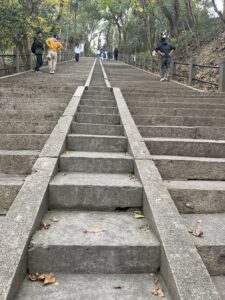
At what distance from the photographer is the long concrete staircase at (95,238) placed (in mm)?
3061

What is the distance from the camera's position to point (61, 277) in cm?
321

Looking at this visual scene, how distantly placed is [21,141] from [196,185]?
109 inches

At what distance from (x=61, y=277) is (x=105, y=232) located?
0.62m

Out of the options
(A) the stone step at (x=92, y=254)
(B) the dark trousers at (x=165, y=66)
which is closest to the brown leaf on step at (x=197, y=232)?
(A) the stone step at (x=92, y=254)

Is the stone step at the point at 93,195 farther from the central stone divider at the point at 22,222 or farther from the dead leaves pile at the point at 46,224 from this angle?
the dead leaves pile at the point at 46,224

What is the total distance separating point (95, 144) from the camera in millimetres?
5703

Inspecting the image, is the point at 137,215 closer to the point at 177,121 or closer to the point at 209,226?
the point at 209,226

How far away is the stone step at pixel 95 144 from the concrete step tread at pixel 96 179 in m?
0.92

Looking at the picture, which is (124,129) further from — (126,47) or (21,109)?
(126,47)

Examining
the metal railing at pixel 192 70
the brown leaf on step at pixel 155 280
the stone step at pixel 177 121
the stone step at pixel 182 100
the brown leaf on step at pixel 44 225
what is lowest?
the brown leaf on step at pixel 155 280

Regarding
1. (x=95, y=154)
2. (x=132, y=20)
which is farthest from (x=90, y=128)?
(x=132, y=20)

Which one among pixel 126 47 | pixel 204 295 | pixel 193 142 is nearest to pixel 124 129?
pixel 193 142

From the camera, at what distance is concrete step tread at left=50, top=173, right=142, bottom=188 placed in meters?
4.29

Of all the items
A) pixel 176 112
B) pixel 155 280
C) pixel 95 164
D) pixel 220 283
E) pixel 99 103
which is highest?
pixel 99 103
